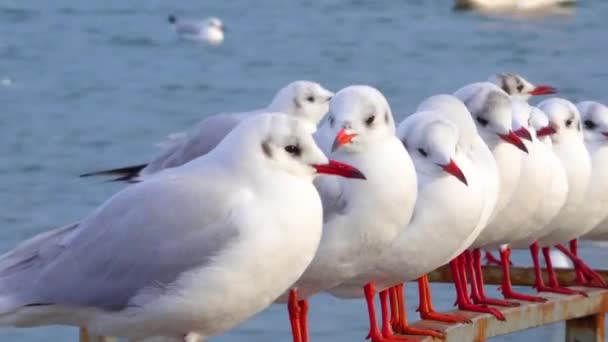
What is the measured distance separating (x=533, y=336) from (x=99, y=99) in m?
14.9

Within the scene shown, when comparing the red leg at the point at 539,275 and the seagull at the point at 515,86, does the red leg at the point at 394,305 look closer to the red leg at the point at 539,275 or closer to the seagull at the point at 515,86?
the red leg at the point at 539,275

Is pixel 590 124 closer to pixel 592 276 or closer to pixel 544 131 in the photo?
pixel 544 131

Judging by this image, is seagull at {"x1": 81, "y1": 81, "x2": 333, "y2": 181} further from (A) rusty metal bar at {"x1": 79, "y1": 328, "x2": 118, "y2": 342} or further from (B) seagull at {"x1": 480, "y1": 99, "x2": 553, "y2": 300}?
(A) rusty metal bar at {"x1": 79, "y1": 328, "x2": 118, "y2": 342}

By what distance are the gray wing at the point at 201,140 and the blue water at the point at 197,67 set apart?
26.4 ft

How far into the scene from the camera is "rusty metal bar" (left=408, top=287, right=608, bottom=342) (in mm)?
7000

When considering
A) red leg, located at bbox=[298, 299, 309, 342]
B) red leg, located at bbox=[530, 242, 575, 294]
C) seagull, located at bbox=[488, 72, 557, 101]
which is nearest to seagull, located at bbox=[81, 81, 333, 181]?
red leg, located at bbox=[530, 242, 575, 294]

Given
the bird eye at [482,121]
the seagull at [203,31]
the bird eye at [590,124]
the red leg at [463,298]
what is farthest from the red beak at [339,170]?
the seagull at [203,31]

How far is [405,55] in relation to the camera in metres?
35.2

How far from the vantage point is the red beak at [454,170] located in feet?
22.1

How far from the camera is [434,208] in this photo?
6.82 m

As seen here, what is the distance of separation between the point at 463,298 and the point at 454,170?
0.93m

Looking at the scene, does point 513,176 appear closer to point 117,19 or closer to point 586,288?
point 586,288

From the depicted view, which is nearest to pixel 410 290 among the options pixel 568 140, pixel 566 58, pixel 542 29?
pixel 568 140

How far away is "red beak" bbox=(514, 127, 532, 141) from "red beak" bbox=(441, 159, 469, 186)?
105cm
